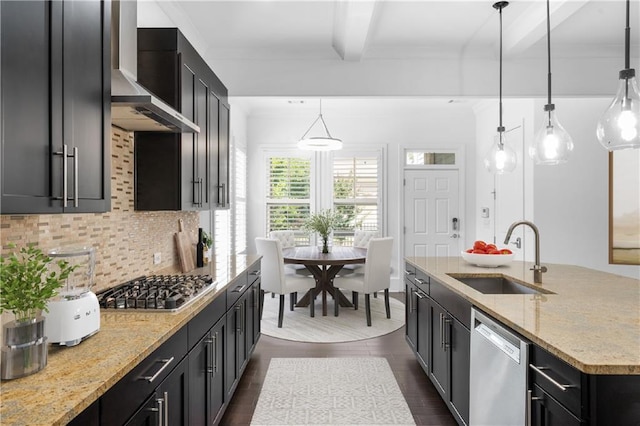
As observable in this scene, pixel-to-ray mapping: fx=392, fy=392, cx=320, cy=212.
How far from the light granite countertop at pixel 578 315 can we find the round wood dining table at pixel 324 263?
1.74 metres

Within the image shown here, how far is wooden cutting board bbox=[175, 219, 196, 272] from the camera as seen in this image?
303cm

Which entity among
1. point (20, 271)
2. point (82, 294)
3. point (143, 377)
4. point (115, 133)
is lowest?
point (143, 377)

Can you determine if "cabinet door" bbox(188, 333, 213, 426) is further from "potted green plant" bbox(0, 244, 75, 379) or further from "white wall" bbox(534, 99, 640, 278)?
"white wall" bbox(534, 99, 640, 278)

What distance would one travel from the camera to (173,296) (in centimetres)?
189

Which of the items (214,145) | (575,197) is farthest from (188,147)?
(575,197)

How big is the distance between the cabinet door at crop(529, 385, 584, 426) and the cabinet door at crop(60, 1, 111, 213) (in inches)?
68.4

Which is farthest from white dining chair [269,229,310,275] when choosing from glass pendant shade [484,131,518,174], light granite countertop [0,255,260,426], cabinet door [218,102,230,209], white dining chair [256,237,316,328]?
light granite countertop [0,255,260,426]

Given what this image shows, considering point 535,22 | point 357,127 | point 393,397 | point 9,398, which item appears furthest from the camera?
point 357,127

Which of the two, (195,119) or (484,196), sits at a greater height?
(195,119)

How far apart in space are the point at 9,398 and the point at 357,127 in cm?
582

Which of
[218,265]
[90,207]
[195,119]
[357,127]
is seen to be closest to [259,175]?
[357,127]

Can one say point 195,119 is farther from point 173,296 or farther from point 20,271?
point 20,271

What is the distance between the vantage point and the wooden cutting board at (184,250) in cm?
303

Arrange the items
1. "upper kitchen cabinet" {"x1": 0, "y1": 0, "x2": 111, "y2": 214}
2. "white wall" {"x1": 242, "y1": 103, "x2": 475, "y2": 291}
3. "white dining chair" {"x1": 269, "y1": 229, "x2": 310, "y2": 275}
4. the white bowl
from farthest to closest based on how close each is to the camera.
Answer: "white wall" {"x1": 242, "y1": 103, "x2": 475, "y2": 291} → "white dining chair" {"x1": 269, "y1": 229, "x2": 310, "y2": 275} → the white bowl → "upper kitchen cabinet" {"x1": 0, "y1": 0, "x2": 111, "y2": 214}
